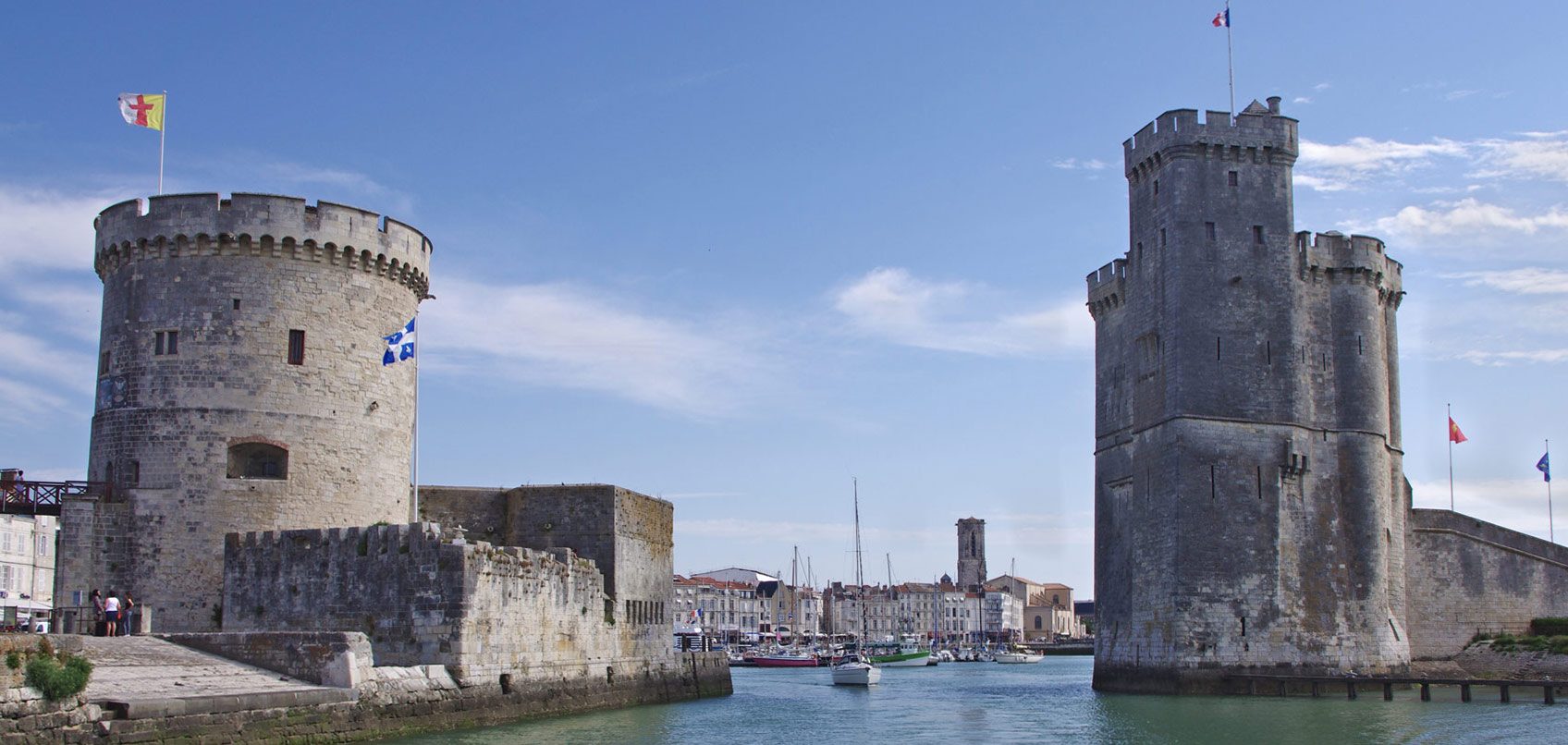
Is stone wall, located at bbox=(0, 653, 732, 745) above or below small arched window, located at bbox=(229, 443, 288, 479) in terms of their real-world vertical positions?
below

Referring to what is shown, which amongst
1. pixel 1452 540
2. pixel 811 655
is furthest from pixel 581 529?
pixel 811 655

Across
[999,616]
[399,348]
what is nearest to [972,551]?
[999,616]

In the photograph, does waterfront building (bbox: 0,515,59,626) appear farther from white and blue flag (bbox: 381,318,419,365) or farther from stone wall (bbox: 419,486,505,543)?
white and blue flag (bbox: 381,318,419,365)

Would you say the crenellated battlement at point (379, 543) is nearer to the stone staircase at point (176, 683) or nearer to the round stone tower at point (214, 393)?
the round stone tower at point (214, 393)

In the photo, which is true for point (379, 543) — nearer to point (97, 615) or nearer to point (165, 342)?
point (97, 615)

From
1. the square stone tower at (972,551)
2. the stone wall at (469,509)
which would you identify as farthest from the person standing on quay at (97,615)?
the square stone tower at (972,551)

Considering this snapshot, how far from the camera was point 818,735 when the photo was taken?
3003 centimetres

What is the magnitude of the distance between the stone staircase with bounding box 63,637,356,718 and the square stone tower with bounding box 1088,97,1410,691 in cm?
2394

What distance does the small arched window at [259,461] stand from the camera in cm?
2845

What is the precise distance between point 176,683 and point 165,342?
35.5ft

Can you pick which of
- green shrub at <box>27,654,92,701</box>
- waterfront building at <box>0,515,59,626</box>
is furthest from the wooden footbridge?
waterfront building at <box>0,515,59,626</box>

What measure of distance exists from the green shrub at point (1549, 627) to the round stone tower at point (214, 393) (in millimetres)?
32583

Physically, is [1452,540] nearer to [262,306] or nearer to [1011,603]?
[262,306]

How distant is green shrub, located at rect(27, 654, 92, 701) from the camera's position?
16.9 m
